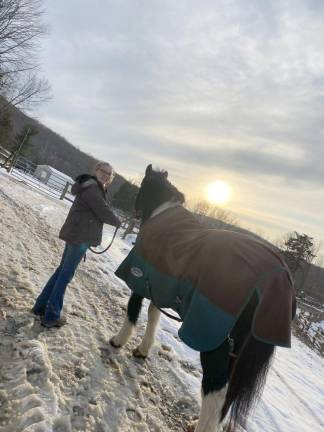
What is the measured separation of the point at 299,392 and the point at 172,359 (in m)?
3.25

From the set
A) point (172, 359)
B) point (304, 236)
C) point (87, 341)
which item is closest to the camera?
point (87, 341)

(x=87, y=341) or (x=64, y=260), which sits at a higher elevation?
(x=64, y=260)

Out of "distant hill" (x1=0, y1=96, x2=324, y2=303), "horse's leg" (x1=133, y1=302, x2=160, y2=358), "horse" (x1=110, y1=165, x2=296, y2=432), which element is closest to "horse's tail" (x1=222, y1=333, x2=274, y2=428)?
"horse" (x1=110, y1=165, x2=296, y2=432)

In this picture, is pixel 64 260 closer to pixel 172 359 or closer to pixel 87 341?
pixel 87 341

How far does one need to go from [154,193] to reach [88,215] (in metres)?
0.82

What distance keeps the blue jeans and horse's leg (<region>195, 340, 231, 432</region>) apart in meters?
1.92

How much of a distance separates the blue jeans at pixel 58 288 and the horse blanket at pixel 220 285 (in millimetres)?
1155

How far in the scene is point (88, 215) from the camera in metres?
3.78

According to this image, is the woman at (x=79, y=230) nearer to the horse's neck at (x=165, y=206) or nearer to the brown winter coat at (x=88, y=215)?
the brown winter coat at (x=88, y=215)

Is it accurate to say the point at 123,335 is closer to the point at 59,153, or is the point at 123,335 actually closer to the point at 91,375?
the point at 91,375

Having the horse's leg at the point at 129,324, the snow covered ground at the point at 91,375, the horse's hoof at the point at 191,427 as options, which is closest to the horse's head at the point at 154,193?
the horse's leg at the point at 129,324

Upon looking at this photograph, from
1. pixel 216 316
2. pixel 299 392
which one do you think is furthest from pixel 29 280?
pixel 299 392

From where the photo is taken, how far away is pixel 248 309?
2482 mm

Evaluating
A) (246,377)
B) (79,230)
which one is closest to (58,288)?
(79,230)
